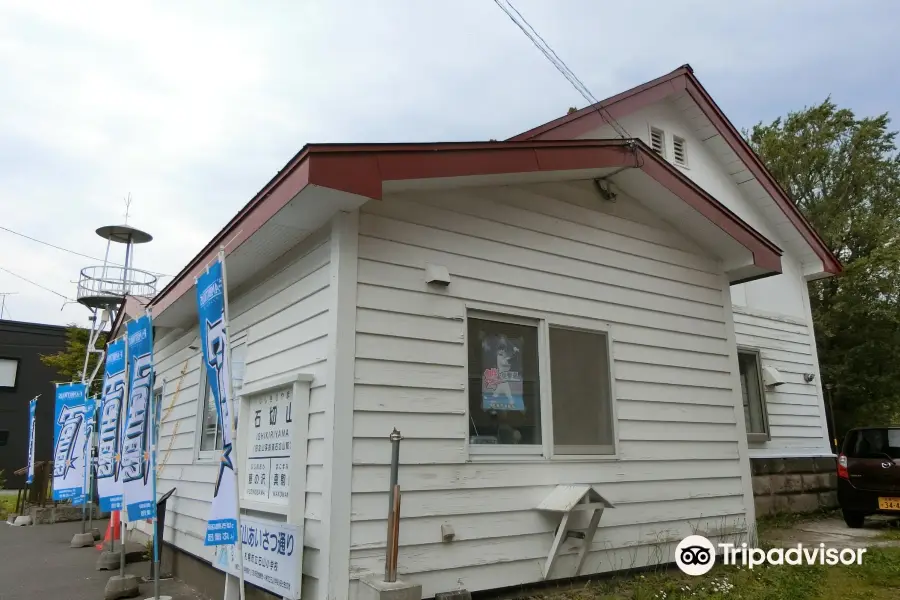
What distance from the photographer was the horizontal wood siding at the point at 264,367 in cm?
411

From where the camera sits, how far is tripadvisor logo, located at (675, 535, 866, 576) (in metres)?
5.56

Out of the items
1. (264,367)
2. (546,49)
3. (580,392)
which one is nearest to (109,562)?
(264,367)

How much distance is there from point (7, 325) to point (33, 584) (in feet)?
73.6

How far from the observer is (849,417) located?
64.9 feet

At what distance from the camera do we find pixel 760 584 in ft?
16.7

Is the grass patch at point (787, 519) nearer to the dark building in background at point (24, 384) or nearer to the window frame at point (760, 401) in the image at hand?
the window frame at point (760, 401)

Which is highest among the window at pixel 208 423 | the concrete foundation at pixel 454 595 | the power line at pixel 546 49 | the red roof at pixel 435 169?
the power line at pixel 546 49

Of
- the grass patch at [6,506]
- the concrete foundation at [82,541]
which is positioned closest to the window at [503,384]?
the concrete foundation at [82,541]

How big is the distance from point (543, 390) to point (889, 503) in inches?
212

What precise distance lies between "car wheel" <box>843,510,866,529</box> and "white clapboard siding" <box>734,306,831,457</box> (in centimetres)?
146

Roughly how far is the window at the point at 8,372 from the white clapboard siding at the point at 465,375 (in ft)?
86.1

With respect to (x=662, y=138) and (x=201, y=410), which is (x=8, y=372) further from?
(x=662, y=138)

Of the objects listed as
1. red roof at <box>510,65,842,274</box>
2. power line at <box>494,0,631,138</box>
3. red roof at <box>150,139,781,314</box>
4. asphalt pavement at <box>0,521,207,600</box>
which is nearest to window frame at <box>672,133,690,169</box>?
red roof at <box>510,65,842,274</box>

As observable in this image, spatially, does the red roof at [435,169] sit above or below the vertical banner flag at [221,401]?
above
